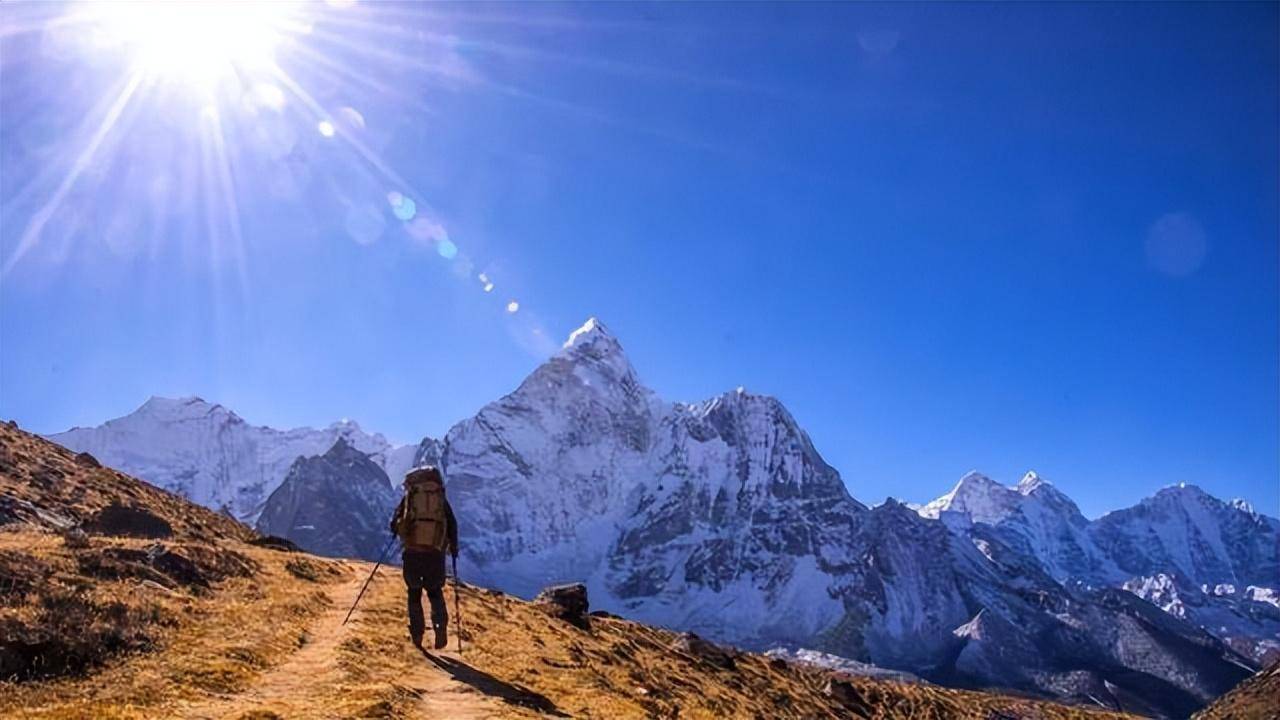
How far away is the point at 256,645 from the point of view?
41.4 ft

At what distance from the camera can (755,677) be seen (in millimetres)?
26719

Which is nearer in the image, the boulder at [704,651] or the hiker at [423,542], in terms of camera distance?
the hiker at [423,542]

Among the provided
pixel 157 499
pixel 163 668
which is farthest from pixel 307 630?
pixel 157 499

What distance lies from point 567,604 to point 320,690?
55.7ft

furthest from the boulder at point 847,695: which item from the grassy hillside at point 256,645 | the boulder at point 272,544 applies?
the boulder at point 272,544

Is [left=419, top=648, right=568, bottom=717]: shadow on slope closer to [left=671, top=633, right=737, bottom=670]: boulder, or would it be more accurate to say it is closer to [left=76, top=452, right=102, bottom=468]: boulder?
[left=671, top=633, right=737, bottom=670]: boulder

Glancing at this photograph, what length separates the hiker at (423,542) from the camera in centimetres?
1520

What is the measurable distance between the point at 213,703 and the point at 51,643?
2648 mm

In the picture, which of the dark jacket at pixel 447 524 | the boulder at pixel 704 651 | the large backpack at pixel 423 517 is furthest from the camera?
the boulder at pixel 704 651

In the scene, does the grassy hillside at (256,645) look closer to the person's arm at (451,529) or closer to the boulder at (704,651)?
the boulder at (704,651)

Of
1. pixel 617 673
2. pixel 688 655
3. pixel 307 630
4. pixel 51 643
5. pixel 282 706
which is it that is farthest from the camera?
pixel 688 655

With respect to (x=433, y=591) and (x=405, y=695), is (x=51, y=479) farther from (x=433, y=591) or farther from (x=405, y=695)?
(x=405, y=695)

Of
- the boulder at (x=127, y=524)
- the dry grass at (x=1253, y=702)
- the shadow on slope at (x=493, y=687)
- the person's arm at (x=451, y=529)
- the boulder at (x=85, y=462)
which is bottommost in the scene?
the dry grass at (x=1253, y=702)

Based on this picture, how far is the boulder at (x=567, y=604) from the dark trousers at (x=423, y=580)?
33.6 ft
